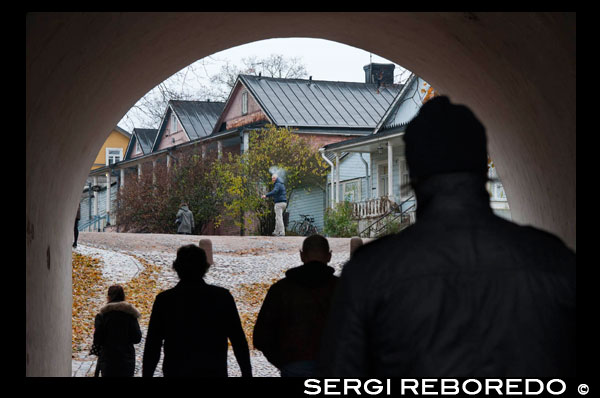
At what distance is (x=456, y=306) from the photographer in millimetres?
2264

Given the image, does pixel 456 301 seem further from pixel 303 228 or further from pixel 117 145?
pixel 117 145

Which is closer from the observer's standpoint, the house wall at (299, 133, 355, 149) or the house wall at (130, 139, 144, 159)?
the house wall at (299, 133, 355, 149)

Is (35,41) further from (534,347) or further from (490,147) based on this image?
(490,147)

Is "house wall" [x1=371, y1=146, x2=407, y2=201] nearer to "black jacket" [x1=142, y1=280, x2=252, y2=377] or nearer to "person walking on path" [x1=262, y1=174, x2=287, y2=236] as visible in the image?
"person walking on path" [x1=262, y1=174, x2=287, y2=236]

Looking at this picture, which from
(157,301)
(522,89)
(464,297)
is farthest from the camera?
(522,89)

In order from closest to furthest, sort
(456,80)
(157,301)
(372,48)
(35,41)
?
(35,41), (157,301), (456,80), (372,48)

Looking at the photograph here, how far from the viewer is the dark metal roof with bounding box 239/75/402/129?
1542 inches

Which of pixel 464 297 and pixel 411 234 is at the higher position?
pixel 411 234

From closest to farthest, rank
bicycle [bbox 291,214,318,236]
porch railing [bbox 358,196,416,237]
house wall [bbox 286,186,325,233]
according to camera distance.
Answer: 1. porch railing [bbox 358,196,416,237]
2. bicycle [bbox 291,214,318,236]
3. house wall [bbox 286,186,325,233]

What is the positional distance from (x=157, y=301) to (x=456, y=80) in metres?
3.32

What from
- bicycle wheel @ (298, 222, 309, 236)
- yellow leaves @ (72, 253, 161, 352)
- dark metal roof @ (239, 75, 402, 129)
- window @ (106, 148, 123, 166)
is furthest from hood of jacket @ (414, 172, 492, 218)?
window @ (106, 148, 123, 166)

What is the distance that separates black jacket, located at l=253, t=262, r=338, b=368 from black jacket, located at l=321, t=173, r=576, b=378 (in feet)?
9.42
